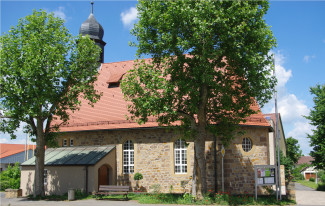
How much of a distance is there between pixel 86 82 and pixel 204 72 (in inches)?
317

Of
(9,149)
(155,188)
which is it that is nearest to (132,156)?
(155,188)

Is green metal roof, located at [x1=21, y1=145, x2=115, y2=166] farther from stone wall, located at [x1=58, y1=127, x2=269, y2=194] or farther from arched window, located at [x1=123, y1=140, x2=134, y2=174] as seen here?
arched window, located at [x1=123, y1=140, x2=134, y2=174]

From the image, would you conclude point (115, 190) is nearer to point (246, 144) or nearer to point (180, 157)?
point (180, 157)

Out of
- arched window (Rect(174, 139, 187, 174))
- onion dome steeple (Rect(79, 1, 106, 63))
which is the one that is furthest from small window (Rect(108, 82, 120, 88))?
arched window (Rect(174, 139, 187, 174))

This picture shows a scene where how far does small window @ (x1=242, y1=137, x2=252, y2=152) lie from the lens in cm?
2119

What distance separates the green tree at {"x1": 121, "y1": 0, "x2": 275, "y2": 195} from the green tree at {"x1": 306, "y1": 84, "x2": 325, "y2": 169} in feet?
46.4

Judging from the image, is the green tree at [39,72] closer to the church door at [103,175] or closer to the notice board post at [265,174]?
the church door at [103,175]

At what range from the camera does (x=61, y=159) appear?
76.6 ft

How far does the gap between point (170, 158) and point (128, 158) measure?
3.25m

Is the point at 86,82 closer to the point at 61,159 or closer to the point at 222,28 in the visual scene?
the point at 61,159

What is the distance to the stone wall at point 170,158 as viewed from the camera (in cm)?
2044

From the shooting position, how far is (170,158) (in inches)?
848

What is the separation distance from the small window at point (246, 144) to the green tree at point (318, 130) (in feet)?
34.2

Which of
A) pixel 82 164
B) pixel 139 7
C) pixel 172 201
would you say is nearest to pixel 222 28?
pixel 139 7
